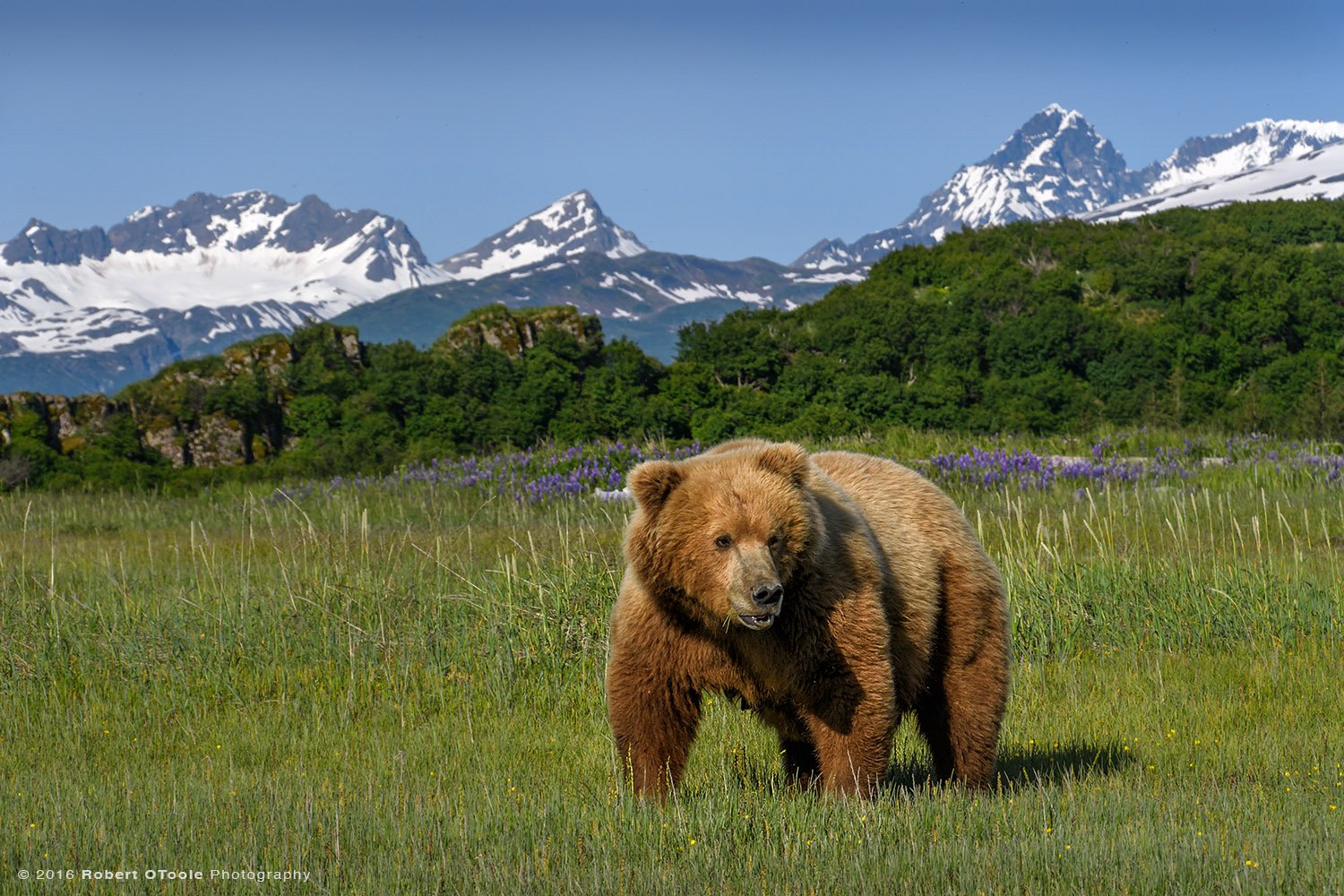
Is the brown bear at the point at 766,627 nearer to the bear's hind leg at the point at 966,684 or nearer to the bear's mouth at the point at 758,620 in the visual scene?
the bear's mouth at the point at 758,620

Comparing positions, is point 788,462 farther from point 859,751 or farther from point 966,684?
point 966,684

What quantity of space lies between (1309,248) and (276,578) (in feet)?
144

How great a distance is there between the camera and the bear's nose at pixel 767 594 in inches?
126

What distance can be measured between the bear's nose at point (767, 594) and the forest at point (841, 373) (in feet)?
53.8

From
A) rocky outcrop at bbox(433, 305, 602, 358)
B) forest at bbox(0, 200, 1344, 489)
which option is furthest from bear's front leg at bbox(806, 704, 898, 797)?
rocky outcrop at bbox(433, 305, 602, 358)

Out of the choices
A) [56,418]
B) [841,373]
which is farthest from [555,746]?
[841,373]

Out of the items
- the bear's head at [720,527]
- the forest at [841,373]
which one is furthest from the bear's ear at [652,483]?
the forest at [841,373]

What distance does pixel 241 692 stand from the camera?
620 centimetres

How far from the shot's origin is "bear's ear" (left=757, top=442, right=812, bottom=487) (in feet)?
12.0

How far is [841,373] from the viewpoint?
2855 centimetres

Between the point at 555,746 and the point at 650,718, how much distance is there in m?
1.66

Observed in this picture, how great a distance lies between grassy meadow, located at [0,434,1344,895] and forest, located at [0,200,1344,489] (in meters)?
12.2

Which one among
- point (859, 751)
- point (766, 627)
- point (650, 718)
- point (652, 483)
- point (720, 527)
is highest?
point (652, 483)

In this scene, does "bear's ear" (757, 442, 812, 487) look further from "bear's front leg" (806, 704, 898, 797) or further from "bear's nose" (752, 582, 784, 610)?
"bear's front leg" (806, 704, 898, 797)
